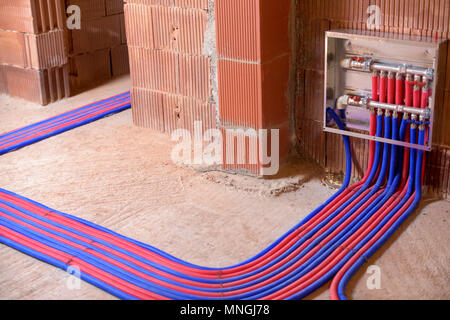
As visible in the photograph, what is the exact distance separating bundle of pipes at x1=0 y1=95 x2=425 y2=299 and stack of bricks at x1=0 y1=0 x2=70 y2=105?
7.78 ft

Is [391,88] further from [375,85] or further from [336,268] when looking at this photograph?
[336,268]

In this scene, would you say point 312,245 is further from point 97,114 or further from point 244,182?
point 97,114

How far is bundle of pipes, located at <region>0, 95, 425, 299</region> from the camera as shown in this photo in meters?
3.57

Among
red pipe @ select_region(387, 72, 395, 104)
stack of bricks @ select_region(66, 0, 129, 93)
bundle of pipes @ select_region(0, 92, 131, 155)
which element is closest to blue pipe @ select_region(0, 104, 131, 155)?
bundle of pipes @ select_region(0, 92, 131, 155)

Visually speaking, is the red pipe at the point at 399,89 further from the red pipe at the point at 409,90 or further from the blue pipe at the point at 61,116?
the blue pipe at the point at 61,116

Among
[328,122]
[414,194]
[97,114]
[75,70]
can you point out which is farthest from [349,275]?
[75,70]

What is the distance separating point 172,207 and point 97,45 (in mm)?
3700

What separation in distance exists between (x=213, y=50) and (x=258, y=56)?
0.62 m

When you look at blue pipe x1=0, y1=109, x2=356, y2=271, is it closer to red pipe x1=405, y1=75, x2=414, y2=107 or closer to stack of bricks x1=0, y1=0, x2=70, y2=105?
red pipe x1=405, y1=75, x2=414, y2=107

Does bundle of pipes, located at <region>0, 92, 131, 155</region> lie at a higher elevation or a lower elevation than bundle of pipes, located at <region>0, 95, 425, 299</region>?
higher

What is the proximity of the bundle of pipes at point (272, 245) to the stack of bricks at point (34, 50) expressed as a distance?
2372 millimetres

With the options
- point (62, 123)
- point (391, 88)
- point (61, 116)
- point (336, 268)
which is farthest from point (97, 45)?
point (336, 268)

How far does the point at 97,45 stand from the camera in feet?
24.8

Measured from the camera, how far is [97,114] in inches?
254
